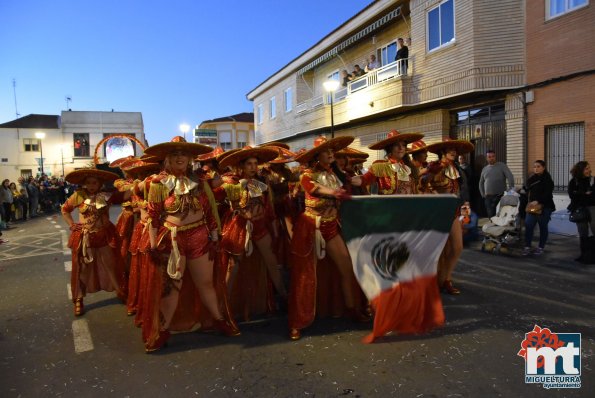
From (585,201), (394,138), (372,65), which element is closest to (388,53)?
(372,65)

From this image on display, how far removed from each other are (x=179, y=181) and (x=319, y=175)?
1427 mm

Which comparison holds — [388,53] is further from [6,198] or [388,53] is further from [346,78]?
[6,198]

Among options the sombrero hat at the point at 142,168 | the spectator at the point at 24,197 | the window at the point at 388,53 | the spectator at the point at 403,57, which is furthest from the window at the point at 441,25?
the spectator at the point at 24,197

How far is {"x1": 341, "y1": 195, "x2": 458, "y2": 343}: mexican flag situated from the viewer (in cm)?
411

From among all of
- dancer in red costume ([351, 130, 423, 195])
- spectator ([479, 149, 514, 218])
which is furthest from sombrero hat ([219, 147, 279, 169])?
spectator ([479, 149, 514, 218])

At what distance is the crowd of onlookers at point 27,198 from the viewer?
16.1 metres

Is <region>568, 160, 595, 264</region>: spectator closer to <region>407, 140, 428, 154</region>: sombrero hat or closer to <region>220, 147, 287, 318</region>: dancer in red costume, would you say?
<region>407, 140, 428, 154</region>: sombrero hat

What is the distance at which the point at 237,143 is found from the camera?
→ 54281 millimetres

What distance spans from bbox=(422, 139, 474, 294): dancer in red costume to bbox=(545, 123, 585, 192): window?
5836mm

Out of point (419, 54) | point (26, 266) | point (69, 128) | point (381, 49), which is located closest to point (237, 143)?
point (69, 128)

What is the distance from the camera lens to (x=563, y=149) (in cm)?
1027

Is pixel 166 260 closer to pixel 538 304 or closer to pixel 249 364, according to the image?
pixel 249 364

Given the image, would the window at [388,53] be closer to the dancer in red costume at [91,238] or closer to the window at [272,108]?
the window at [272,108]

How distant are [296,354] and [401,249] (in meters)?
1.43
